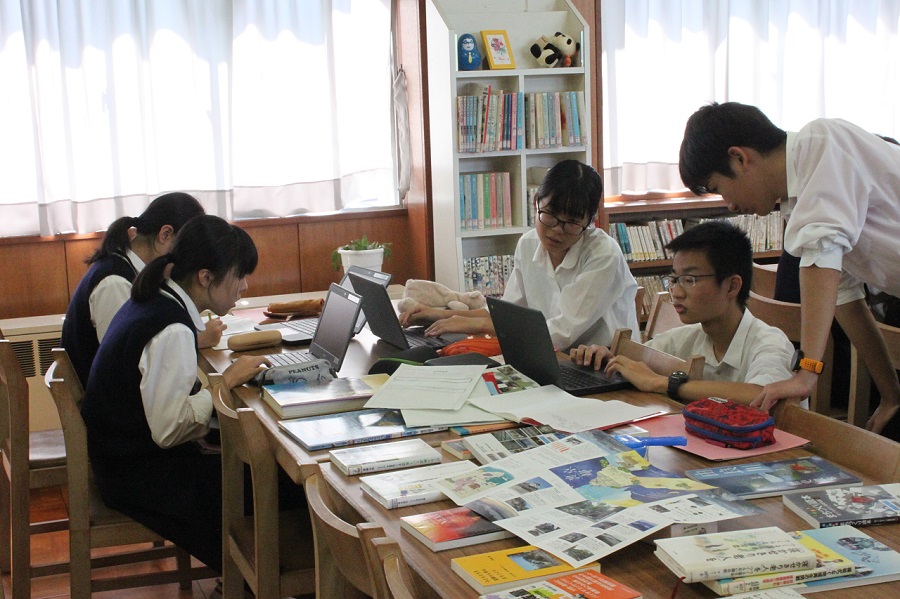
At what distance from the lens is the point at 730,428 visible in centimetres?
168

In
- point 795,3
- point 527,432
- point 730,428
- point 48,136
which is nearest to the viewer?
point 730,428

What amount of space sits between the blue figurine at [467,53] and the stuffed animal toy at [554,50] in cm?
31

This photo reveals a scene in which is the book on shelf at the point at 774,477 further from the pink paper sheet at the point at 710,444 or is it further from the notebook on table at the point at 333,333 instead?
the notebook on table at the point at 333,333

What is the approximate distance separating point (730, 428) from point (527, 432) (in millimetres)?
374

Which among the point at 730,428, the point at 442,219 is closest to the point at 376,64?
the point at 442,219

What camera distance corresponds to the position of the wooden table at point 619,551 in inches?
46.6

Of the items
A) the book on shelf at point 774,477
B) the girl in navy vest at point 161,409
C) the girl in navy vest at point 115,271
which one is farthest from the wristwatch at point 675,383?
the girl in navy vest at point 115,271

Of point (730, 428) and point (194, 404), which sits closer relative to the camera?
point (730, 428)

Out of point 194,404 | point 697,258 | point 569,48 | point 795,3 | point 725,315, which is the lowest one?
point 194,404

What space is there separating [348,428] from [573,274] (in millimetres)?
A: 1235

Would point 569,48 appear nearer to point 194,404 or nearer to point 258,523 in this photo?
point 194,404

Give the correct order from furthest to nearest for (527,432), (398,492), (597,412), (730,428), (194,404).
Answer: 1. (194,404)
2. (597,412)
3. (527,432)
4. (730,428)
5. (398,492)

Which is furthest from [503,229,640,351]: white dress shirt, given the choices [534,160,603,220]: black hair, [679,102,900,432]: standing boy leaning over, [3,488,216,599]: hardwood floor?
[3,488,216,599]: hardwood floor

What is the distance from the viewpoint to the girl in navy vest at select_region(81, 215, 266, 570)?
2.33 meters
